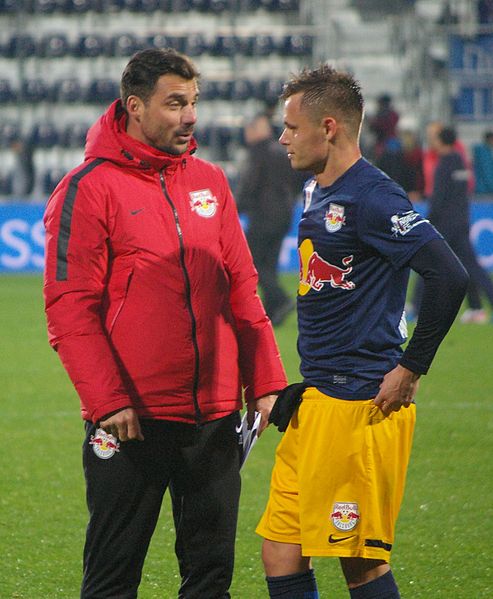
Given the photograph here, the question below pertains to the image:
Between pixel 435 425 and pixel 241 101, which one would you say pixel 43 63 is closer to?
pixel 241 101

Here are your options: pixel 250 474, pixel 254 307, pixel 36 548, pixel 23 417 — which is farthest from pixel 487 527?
pixel 23 417

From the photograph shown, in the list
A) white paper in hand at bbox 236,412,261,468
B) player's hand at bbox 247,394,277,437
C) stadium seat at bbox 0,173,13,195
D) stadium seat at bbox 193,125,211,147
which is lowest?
stadium seat at bbox 0,173,13,195

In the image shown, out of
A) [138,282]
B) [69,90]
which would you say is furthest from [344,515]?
[69,90]

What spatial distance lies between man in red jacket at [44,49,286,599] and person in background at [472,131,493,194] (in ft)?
50.6

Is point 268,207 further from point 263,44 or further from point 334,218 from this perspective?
point 263,44

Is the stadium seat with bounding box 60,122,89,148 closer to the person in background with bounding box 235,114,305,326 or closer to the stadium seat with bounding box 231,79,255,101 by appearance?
the stadium seat with bounding box 231,79,255,101

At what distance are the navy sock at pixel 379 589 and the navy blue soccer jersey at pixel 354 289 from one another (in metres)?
0.54

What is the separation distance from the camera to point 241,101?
21.5 m

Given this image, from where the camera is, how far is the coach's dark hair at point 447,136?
11.9 meters

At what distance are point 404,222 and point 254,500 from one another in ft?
9.59

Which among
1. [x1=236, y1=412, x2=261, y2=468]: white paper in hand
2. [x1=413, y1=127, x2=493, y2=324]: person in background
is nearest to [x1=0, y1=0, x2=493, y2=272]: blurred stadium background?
[x1=413, y1=127, x2=493, y2=324]: person in background

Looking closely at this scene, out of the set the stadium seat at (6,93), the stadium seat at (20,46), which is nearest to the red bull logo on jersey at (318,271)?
the stadium seat at (6,93)

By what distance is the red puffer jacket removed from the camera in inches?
126

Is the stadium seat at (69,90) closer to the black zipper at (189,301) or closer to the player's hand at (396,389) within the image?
the black zipper at (189,301)
